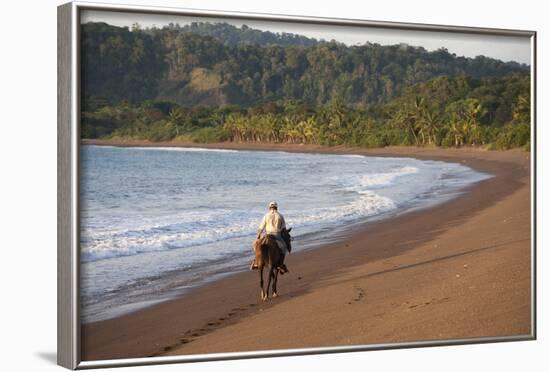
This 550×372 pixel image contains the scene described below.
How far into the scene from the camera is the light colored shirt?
10469 mm

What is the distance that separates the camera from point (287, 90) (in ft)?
35.3

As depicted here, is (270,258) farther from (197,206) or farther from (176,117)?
(176,117)

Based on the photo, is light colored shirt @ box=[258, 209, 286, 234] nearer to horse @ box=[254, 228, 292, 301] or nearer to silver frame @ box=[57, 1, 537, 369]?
horse @ box=[254, 228, 292, 301]

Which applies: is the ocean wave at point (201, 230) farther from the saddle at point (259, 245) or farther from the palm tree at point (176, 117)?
the palm tree at point (176, 117)

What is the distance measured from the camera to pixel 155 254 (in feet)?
32.7

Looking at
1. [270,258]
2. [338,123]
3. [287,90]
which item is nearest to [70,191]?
[270,258]

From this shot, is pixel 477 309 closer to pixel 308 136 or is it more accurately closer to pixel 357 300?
pixel 357 300

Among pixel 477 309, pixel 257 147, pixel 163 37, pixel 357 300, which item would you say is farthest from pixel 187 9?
A: pixel 477 309

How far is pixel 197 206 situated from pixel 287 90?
142cm

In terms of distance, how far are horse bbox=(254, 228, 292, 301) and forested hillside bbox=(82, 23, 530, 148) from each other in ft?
3.01

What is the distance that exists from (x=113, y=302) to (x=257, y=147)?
197 cm

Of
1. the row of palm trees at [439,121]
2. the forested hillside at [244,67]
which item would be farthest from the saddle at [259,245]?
the row of palm trees at [439,121]

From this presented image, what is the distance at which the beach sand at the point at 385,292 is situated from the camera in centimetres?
988

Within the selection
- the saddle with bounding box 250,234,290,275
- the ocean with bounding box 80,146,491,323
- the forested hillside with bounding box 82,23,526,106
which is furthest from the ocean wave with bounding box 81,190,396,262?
the forested hillside with bounding box 82,23,526,106
